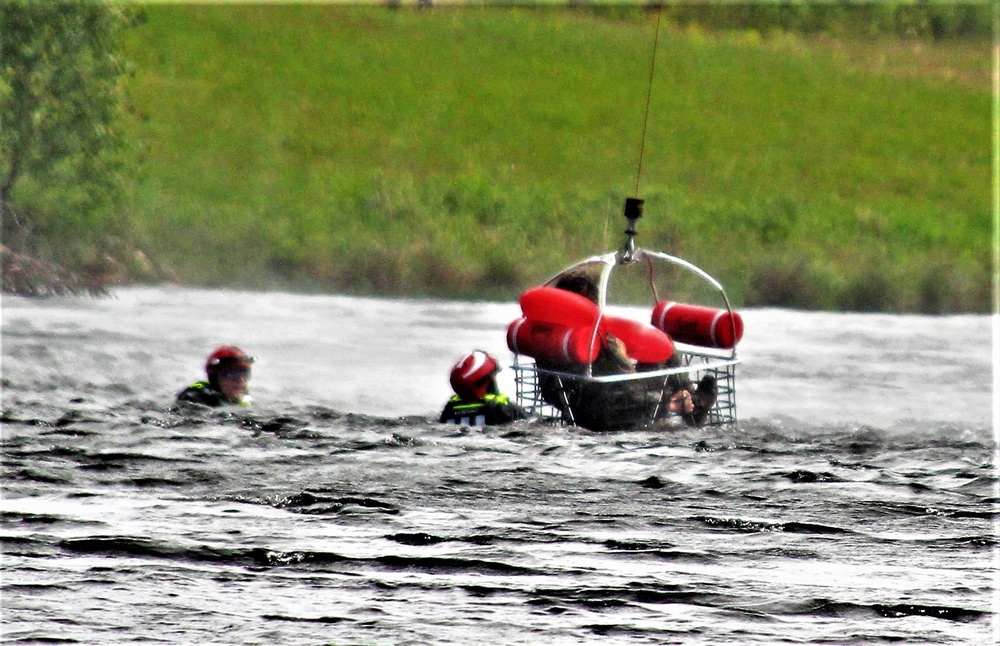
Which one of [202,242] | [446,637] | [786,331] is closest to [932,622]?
[446,637]

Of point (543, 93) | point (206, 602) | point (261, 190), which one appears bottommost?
point (206, 602)

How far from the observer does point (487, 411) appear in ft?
36.1

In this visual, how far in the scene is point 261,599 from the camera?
22.1ft

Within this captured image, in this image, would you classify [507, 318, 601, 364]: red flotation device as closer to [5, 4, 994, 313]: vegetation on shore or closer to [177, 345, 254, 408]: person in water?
A: [177, 345, 254, 408]: person in water

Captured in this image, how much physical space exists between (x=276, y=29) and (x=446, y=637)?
44.0 m

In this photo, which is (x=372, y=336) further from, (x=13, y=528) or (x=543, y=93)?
(x=543, y=93)

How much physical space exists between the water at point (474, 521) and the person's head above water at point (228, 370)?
0.82ft

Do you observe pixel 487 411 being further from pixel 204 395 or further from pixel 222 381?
pixel 204 395

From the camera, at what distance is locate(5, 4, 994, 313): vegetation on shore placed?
30.3 metres

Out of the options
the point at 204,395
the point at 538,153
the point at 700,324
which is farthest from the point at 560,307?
the point at 538,153

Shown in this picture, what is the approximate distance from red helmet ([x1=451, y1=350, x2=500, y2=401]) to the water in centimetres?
34

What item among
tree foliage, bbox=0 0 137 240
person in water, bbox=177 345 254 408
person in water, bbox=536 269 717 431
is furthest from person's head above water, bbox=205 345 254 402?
tree foliage, bbox=0 0 137 240

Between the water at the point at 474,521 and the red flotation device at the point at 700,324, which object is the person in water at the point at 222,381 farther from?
the red flotation device at the point at 700,324

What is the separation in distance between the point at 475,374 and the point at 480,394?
0.22 meters
